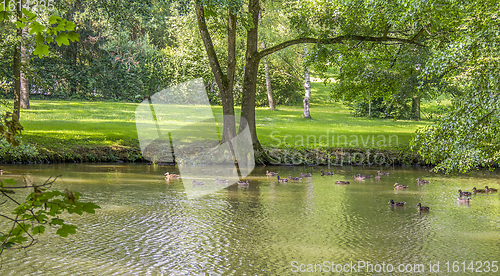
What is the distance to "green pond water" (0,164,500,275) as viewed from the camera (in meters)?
6.52

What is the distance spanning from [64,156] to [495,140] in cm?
1543

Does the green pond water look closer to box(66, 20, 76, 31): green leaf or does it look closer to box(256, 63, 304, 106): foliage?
box(66, 20, 76, 31): green leaf

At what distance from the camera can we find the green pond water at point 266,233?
257 inches

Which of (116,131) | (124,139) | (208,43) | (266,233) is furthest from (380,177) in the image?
(116,131)

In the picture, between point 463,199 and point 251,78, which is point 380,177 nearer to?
point 463,199

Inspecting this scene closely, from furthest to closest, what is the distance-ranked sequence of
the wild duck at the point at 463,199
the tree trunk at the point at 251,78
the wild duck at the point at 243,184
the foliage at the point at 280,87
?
the foliage at the point at 280,87, the tree trunk at the point at 251,78, the wild duck at the point at 243,184, the wild duck at the point at 463,199

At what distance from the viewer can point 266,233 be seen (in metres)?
8.36

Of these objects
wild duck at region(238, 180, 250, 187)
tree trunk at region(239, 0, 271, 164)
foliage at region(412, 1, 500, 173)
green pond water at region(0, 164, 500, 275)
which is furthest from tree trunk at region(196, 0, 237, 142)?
Result: foliage at region(412, 1, 500, 173)

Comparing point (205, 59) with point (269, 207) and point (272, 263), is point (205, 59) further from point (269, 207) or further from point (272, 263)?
point (272, 263)

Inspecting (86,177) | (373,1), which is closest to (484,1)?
(373,1)

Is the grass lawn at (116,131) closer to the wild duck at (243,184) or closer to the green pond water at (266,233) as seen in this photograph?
the green pond water at (266,233)

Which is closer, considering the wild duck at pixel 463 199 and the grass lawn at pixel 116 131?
the wild duck at pixel 463 199

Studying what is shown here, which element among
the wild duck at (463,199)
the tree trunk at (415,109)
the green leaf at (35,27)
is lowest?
the wild duck at (463,199)

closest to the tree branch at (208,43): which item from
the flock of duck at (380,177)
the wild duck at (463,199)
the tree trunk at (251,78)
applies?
the tree trunk at (251,78)
